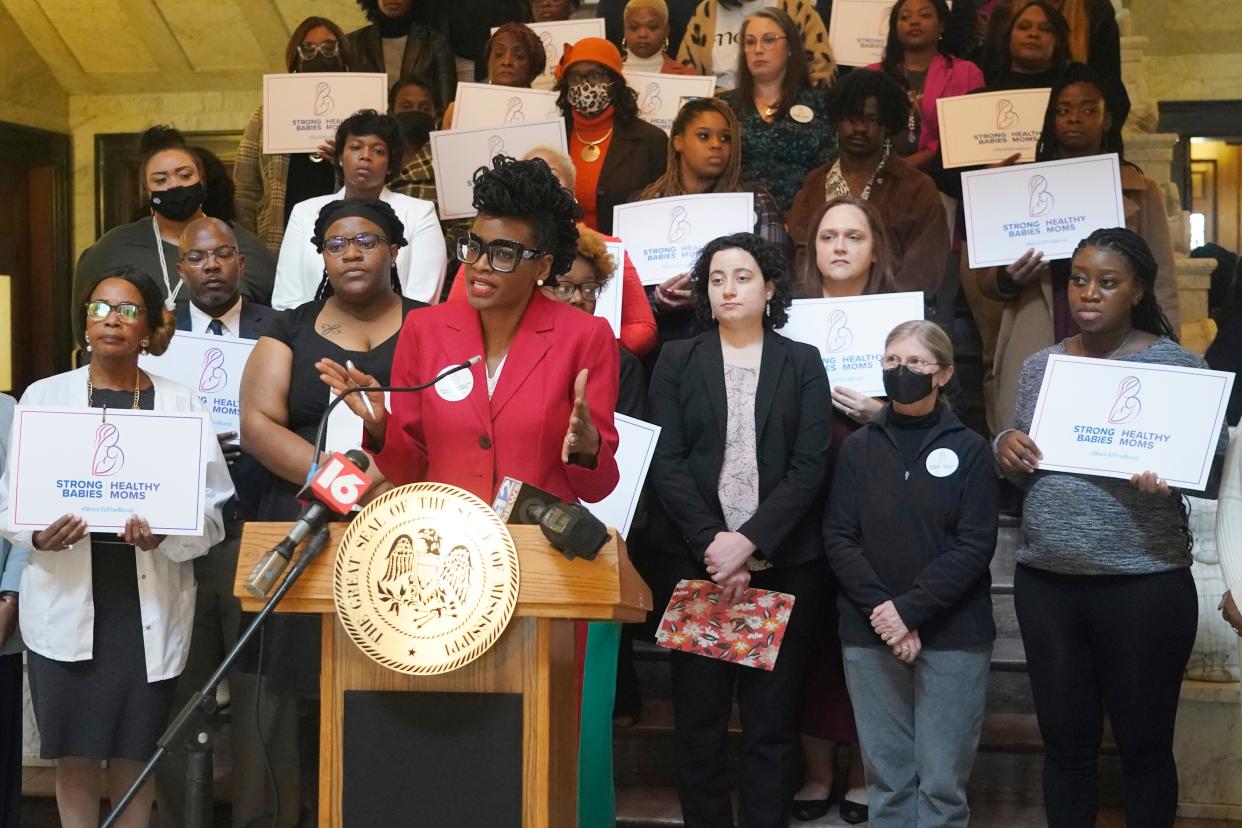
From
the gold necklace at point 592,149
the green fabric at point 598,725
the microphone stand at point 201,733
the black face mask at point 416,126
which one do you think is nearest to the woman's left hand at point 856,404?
the green fabric at point 598,725

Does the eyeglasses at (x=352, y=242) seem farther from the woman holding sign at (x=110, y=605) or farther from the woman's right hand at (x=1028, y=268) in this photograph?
the woman's right hand at (x=1028, y=268)

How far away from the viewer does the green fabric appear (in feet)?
11.8

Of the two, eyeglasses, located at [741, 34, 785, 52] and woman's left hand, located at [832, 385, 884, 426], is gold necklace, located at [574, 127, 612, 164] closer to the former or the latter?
eyeglasses, located at [741, 34, 785, 52]

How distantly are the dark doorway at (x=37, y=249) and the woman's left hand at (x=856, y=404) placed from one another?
647 cm

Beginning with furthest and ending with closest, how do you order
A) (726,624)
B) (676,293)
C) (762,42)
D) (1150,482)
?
1. (762,42)
2. (676,293)
3. (726,624)
4. (1150,482)

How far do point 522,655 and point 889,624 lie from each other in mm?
1635

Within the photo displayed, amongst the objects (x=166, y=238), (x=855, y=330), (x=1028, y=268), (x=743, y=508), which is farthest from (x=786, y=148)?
(x=166, y=238)

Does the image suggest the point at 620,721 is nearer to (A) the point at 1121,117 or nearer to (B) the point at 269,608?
(B) the point at 269,608

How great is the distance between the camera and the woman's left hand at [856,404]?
14.6ft

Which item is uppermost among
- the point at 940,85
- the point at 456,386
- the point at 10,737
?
the point at 940,85

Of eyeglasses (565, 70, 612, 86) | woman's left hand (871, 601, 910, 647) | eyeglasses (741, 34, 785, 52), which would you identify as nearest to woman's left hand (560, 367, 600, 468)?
woman's left hand (871, 601, 910, 647)

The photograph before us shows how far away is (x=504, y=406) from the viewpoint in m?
2.95

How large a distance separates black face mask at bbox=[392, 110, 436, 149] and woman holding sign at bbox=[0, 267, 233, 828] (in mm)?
2756

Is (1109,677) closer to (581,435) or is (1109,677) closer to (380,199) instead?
(581,435)
